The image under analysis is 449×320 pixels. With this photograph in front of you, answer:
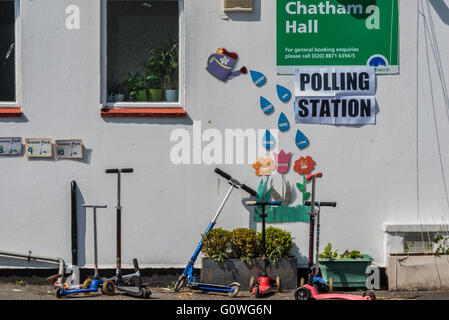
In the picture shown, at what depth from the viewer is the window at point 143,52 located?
9.77 meters

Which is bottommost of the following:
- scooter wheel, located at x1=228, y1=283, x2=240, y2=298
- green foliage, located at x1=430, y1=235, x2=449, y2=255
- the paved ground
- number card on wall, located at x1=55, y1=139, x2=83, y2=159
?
the paved ground

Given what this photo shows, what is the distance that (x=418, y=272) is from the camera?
30.5 ft

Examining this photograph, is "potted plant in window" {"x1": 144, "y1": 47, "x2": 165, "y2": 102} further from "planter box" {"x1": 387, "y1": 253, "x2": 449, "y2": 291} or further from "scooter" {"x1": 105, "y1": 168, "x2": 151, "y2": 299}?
"planter box" {"x1": 387, "y1": 253, "x2": 449, "y2": 291}

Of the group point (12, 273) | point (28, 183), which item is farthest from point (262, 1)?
point (12, 273)

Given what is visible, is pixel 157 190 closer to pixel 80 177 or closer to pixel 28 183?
pixel 80 177

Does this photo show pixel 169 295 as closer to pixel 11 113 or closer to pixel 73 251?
pixel 73 251

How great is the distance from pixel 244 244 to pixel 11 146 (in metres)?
3.17

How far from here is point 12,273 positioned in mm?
9539

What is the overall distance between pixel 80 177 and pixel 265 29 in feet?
9.76

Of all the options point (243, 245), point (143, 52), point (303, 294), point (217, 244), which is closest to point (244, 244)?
point (243, 245)

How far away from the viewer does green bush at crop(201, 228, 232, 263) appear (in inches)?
359

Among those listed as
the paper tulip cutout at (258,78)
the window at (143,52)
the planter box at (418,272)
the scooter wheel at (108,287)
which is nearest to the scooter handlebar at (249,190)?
the paper tulip cutout at (258,78)

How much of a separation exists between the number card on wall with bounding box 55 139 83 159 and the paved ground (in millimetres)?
1659

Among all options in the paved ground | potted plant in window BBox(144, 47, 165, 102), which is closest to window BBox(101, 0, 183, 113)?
potted plant in window BBox(144, 47, 165, 102)
